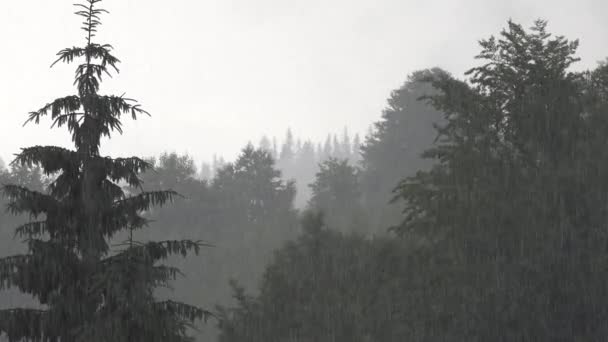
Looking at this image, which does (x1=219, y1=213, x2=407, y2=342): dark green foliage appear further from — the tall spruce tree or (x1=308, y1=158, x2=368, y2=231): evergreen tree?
(x1=308, y1=158, x2=368, y2=231): evergreen tree

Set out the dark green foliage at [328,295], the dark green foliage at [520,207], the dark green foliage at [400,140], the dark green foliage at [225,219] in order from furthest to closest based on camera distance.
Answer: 1. the dark green foliage at [400,140]
2. the dark green foliage at [225,219]
3. the dark green foliage at [328,295]
4. the dark green foliage at [520,207]

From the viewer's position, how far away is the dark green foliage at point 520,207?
62.5 ft

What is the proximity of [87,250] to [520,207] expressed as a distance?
17.1 metres

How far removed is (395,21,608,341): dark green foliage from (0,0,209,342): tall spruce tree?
12612 millimetres

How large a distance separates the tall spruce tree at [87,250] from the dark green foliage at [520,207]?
12612mm

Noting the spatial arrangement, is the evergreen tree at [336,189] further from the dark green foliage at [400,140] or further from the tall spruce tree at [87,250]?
the tall spruce tree at [87,250]

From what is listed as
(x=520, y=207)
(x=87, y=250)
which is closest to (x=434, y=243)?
(x=520, y=207)

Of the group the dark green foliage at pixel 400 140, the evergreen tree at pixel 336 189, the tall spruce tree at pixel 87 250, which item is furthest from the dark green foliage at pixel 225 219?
the tall spruce tree at pixel 87 250

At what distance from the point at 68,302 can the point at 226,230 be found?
5076cm

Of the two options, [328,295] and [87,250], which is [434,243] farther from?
[87,250]

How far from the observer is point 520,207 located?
22500 millimetres

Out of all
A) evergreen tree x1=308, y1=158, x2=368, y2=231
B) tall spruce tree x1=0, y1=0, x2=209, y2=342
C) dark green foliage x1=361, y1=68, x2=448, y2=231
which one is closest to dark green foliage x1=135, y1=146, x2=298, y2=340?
evergreen tree x1=308, y1=158, x2=368, y2=231

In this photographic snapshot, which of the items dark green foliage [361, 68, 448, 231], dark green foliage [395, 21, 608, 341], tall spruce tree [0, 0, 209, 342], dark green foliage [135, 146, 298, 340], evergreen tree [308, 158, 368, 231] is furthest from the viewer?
evergreen tree [308, 158, 368, 231]

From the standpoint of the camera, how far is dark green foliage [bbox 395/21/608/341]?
1905 centimetres
